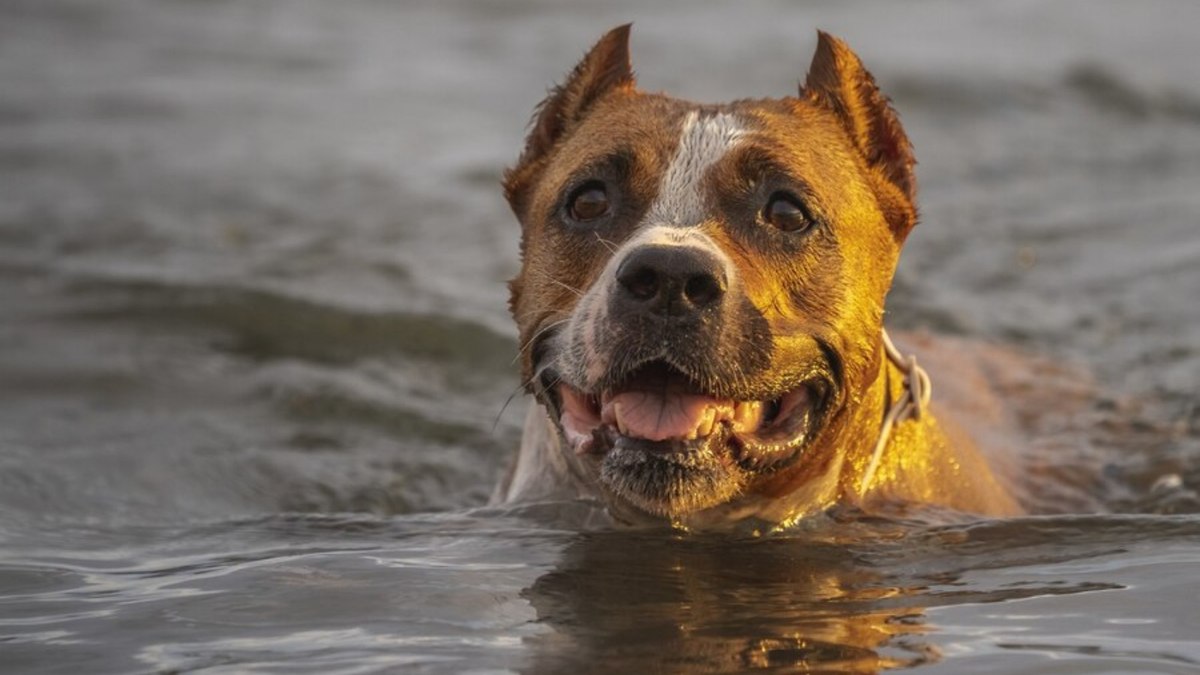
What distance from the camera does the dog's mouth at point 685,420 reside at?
5.38 meters

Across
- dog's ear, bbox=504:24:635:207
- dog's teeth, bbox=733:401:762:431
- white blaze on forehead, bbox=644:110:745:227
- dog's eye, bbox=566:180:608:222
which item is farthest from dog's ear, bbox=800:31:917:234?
dog's teeth, bbox=733:401:762:431

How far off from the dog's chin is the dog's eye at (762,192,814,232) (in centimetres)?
46

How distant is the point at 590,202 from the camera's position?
582 centimetres

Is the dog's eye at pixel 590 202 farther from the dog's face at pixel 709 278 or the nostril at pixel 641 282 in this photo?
the nostril at pixel 641 282

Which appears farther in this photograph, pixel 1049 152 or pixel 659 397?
pixel 1049 152

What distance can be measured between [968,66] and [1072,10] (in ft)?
8.44

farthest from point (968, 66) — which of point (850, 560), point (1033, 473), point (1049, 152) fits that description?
point (850, 560)

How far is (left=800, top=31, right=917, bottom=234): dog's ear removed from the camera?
6219 millimetres

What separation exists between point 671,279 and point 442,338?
481cm

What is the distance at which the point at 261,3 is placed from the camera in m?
17.3

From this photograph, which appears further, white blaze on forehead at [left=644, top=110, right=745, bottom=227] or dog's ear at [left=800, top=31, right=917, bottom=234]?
dog's ear at [left=800, top=31, right=917, bottom=234]

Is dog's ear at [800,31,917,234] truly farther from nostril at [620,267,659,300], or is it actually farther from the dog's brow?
nostril at [620,267,659,300]

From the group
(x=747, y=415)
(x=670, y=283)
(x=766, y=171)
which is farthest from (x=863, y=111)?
(x=670, y=283)

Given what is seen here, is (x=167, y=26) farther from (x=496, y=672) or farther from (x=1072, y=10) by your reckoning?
(x=496, y=672)
